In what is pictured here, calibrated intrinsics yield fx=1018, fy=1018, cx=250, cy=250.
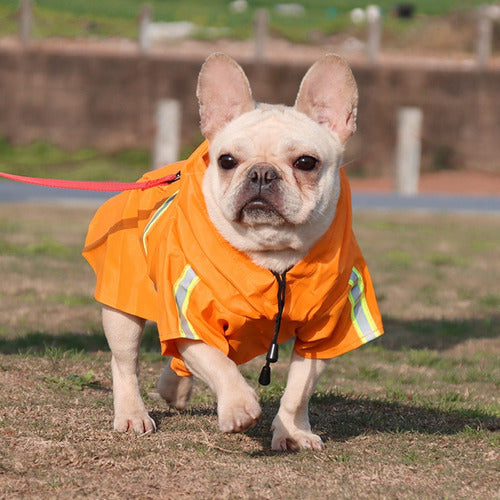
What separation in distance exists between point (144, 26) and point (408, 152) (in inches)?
303

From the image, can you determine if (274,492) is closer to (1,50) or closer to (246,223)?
(246,223)

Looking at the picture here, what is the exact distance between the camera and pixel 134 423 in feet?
16.0

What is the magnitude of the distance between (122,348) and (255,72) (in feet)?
63.5

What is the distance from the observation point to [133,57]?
943 inches

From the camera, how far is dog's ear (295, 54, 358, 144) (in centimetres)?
463

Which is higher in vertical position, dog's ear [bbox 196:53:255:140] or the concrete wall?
dog's ear [bbox 196:53:255:140]

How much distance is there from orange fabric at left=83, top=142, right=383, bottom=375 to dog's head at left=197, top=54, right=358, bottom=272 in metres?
0.08

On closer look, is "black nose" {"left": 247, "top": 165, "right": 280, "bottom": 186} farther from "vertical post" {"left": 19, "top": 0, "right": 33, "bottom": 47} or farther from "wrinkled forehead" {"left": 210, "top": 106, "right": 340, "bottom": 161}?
"vertical post" {"left": 19, "top": 0, "right": 33, "bottom": 47}

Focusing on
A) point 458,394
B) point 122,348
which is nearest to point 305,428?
point 122,348

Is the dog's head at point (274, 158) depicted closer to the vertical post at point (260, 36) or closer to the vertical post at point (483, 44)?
the vertical post at point (260, 36)

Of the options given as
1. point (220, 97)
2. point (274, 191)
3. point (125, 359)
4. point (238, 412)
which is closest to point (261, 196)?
point (274, 191)

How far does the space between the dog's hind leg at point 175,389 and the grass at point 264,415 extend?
91mm

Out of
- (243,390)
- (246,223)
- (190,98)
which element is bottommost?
(190,98)

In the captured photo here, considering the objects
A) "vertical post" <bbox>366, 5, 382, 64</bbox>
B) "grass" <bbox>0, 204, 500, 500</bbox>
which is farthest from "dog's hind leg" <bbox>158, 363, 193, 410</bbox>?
"vertical post" <bbox>366, 5, 382, 64</bbox>
